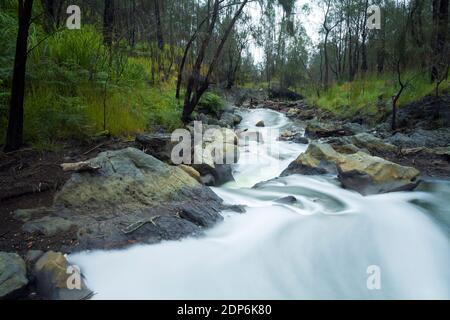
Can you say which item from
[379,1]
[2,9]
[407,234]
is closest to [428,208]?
[407,234]

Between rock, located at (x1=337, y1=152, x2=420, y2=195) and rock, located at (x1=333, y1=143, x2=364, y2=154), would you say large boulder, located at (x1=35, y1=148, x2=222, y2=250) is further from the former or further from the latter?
rock, located at (x1=333, y1=143, x2=364, y2=154)

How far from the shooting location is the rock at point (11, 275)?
2344 millimetres

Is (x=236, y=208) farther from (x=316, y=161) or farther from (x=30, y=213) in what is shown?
(x=316, y=161)

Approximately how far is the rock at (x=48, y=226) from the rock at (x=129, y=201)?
0.33 feet

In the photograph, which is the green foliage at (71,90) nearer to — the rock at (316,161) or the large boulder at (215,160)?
the large boulder at (215,160)

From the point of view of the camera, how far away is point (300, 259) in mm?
3471

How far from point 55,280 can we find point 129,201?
4.58 feet

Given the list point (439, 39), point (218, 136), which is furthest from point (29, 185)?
point (439, 39)

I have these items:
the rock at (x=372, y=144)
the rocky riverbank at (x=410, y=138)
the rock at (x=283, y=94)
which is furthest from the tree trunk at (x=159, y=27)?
the rock at (x=283, y=94)

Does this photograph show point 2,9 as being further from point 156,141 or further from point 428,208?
point 428,208

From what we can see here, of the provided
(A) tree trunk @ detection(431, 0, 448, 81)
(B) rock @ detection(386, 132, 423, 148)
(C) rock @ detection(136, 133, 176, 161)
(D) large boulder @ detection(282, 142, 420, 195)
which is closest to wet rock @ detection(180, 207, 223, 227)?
(C) rock @ detection(136, 133, 176, 161)

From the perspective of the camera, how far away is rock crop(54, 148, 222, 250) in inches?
127

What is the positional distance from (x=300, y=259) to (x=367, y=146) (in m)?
4.64
